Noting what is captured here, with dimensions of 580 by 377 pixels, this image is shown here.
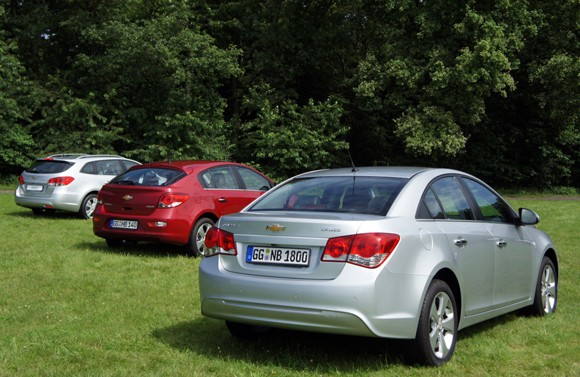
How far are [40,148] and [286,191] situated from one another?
89.2 ft

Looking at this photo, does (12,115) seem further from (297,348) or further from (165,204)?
(297,348)

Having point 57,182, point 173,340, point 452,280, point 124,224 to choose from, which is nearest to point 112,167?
point 57,182

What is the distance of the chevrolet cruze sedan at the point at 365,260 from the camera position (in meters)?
5.09

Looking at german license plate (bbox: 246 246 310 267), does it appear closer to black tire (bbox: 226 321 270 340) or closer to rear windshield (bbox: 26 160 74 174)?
black tire (bbox: 226 321 270 340)

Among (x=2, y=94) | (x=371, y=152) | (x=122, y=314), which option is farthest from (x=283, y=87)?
(x=122, y=314)

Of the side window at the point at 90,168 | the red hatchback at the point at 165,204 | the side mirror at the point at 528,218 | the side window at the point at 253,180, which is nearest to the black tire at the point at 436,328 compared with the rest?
the side mirror at the point at 528,218

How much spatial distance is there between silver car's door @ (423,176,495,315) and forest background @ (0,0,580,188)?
75.4 feet

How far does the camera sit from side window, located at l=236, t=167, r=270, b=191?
42.2 ft

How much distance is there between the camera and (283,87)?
34.8 metres

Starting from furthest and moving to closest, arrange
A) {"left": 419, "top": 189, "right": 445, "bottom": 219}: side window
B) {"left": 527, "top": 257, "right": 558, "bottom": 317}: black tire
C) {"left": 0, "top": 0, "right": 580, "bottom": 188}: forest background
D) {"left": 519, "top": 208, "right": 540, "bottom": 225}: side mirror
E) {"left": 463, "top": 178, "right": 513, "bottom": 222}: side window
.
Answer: {"left": 0, "top": 0, "right": 580, "bottom": 188}: forest background
{"left": 527, "top": 257, "right": 558, "bottom": 317}: black tire
{"left": 519, "top": 208, "right": 540, "bottom": 225}: side mirror
{"left": 463, "top": 178, "right": 513, "bottom": 222}: side window
{"left": 419, "top": 189, "right": 445, "bottom": 219}: side window

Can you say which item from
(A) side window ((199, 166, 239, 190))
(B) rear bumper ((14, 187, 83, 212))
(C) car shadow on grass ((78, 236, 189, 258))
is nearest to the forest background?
(B) rear bumper ((14, 187, 83, 212))

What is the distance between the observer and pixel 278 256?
539cm

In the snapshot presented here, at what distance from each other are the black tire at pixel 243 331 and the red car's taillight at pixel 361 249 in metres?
1.39

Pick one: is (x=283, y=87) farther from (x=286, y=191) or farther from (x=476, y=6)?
(x=286, y=191)
